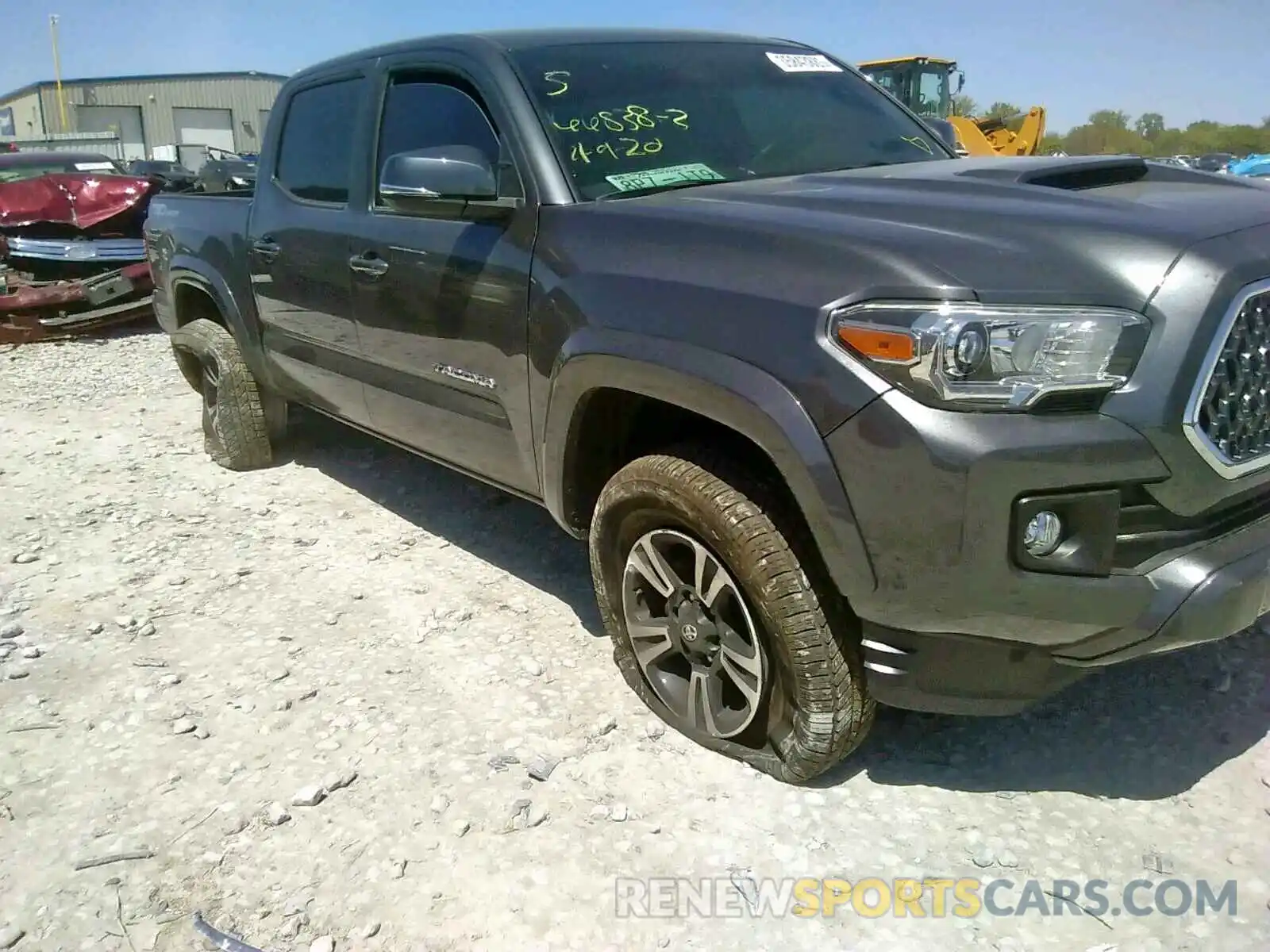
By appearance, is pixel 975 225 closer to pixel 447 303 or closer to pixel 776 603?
pixel 776 603

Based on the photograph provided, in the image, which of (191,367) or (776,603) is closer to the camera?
(776,603)

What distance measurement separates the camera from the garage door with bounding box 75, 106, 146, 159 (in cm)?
4719

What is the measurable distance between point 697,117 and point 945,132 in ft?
4.10

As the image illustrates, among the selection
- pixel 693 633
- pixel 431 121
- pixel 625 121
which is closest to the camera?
pixel 693 633

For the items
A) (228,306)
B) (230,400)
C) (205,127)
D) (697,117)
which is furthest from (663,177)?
(205,127)

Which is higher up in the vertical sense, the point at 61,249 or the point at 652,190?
the point at 652,190

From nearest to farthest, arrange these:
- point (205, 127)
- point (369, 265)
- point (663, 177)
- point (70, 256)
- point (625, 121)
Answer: point (663, 177) < point (625, 121) < point (369, 265) < point (70, 256) < point (205, 127)

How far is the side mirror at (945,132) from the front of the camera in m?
3.83

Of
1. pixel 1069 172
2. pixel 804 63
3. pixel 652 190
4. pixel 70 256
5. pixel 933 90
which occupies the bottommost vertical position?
pixel 70 256

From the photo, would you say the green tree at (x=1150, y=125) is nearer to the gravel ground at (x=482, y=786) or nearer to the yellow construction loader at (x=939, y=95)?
the yellow construction loader at (x=939, y=95)

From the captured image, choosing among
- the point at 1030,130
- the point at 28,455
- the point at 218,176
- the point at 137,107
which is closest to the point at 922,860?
the point at 28,455

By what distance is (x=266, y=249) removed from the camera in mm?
4387

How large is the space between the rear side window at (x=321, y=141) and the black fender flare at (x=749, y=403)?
174 cm

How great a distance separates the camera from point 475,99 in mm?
3262
